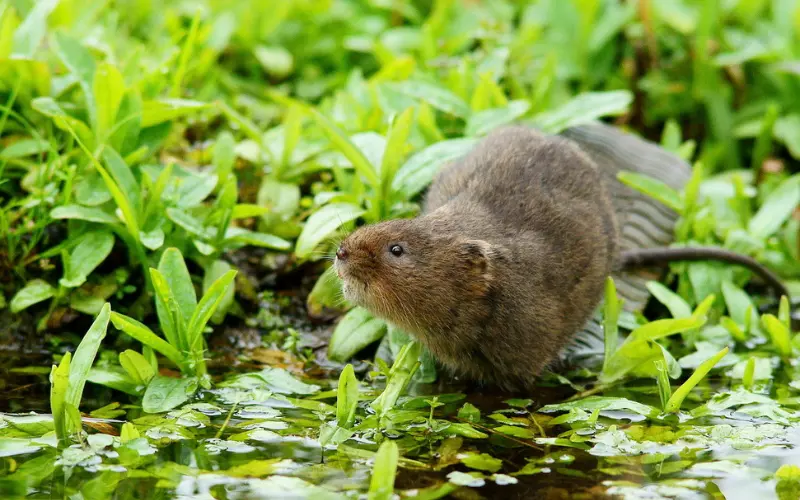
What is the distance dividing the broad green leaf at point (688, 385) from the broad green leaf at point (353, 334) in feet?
5.11

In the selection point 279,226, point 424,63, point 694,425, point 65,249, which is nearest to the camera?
point 694,425

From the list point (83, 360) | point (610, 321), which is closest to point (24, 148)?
point (83, 360)

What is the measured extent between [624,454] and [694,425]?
1.67 feet

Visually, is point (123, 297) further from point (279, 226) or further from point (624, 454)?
point (624, 454)

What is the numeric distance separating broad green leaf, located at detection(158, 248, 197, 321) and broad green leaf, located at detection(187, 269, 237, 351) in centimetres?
12

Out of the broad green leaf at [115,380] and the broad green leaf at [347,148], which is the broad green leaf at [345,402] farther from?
the broad green leaf at [347,148]

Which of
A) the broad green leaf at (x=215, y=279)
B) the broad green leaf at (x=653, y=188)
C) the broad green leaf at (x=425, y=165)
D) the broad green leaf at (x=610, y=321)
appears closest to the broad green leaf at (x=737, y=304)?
the broad green leaf at (x=653, y=188)

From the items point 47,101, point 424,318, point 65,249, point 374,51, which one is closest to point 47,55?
point 47,101

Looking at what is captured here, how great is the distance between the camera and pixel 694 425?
4480 millimetres

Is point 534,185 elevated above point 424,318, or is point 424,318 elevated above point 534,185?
point 534,185

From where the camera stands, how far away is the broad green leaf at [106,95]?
5.29 metres

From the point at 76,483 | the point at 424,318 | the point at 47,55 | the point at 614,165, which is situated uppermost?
the point at 47,55

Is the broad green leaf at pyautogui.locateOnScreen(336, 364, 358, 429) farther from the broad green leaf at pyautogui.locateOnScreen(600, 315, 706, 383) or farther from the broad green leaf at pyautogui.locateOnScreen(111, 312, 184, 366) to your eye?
the broad green leaf at pyautogui.locateOnScreen(600, 315, 706, 383)

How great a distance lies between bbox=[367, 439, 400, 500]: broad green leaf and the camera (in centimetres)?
351
